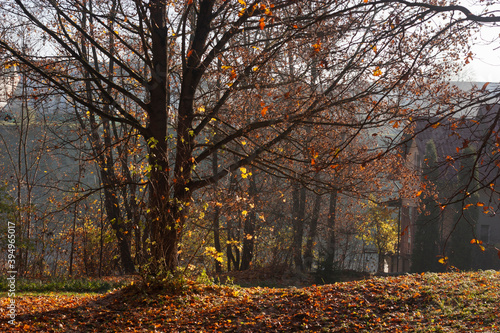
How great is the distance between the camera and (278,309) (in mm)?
6336

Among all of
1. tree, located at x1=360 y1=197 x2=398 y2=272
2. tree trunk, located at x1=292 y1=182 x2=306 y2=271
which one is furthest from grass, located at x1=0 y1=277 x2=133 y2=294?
tree, located at x1=360 y1=197 x2=398 y2=272

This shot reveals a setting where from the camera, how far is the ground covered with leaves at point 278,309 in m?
5.52

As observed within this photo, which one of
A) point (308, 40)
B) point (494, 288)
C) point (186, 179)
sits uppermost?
point (308, 40)

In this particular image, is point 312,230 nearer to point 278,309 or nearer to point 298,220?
point 298,220

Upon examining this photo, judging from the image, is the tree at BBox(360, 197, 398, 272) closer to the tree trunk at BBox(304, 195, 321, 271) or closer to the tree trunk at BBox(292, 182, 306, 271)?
the tree trunk at BBox(304, 195, 321, 271)

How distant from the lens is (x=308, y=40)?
7207mm

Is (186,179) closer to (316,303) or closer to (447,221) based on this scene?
(316,303)

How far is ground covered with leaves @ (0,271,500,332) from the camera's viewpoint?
5.52 m

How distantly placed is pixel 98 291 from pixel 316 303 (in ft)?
19.4

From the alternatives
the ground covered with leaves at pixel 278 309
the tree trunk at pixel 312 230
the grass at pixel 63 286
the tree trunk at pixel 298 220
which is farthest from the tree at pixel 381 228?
the ground covered with leaves at pixel 278 309

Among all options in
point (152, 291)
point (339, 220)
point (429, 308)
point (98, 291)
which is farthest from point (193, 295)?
point (339, 220)

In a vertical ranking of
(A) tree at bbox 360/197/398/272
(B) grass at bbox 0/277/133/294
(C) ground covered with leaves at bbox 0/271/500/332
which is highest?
(A) tree at bbox 360/197/398/272

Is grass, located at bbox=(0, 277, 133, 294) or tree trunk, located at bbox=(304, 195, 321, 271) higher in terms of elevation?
tree trunk, located at bbox=(304, 195, 321, 271)

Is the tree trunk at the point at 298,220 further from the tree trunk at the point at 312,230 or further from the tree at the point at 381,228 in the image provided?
the tree at the point at 381,228
